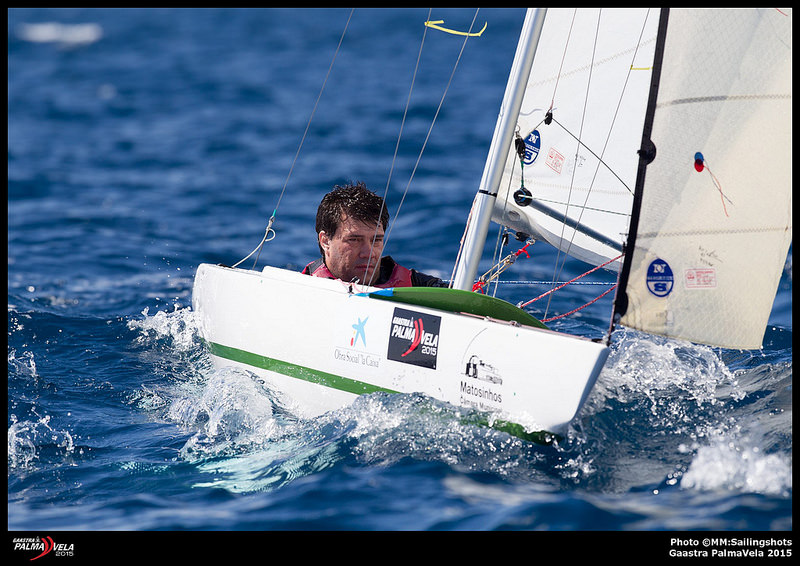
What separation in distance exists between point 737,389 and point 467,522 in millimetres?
2124

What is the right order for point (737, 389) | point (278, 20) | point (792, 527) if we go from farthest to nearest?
point (278, 20), point (737, 389), point (792, 527)

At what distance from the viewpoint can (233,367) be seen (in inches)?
196

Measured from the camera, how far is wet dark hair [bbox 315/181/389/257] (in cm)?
485

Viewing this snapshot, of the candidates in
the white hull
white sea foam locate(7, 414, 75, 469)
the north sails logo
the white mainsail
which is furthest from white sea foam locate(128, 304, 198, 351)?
the white mainsail

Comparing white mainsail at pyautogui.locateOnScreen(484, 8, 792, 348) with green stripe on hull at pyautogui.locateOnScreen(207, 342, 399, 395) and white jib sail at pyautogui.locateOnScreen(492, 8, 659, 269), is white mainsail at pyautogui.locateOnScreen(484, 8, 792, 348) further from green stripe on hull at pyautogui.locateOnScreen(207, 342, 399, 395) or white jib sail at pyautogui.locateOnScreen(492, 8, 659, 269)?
green stripe on hull at pyautogui.locateOnScreen(207, 342, 399, 395)

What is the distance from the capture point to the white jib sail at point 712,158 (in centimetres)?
396

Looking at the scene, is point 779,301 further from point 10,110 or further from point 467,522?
point 10,110

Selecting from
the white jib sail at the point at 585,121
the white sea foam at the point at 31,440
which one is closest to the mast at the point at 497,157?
the white jib sail at the point at 585,121

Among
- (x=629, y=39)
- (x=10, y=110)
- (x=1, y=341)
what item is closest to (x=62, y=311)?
(x=1, y=341)

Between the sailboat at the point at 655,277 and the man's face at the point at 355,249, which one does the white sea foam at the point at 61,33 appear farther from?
the sailboat at the point at 655,277

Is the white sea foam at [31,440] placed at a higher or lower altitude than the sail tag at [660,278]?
lower
